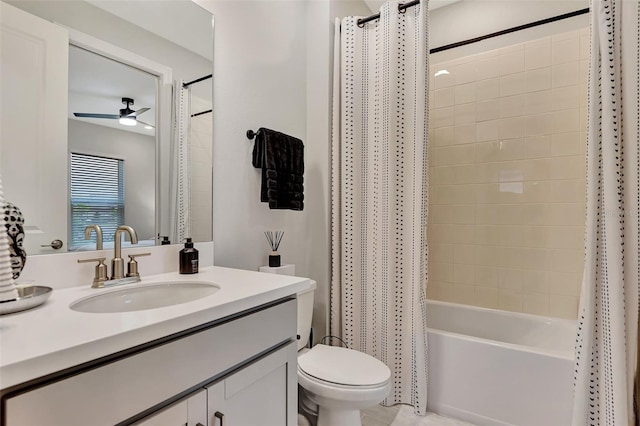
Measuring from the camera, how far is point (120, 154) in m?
1.24

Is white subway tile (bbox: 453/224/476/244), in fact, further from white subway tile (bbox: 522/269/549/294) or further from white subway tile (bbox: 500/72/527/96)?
white subway tile (bbox: 500/72/527/96)

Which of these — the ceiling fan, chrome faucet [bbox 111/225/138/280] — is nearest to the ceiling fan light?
the ceiling fan

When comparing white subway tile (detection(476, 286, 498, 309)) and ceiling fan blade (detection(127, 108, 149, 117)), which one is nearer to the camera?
ceiling fan blade (detection(127, 108, 149, 117))

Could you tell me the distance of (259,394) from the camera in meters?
1.02

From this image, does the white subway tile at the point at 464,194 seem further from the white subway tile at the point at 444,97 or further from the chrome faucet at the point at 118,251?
the chrome faucet at the point at 118,251

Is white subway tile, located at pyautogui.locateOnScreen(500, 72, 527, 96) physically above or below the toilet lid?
above

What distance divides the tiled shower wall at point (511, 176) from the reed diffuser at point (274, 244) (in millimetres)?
1381

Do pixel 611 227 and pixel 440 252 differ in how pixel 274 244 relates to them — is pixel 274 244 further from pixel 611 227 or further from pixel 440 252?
pixel 611 227

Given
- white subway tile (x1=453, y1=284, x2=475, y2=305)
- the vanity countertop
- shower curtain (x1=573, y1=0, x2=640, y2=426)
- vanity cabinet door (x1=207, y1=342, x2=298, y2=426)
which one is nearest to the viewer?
the vanity countertop

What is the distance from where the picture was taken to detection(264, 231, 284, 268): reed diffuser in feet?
6.01

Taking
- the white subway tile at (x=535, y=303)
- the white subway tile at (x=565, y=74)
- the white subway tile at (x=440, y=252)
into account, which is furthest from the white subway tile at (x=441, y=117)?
the white subway tile at (x=535, y=303)

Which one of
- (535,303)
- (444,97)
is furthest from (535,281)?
(444,97)

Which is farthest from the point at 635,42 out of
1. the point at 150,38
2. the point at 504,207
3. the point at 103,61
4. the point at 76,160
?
the point at 76,160

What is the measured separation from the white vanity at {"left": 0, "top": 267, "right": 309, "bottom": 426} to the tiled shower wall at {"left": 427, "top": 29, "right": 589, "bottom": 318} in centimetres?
185
